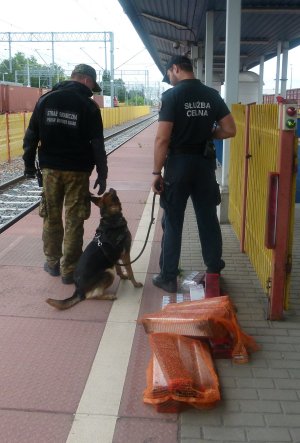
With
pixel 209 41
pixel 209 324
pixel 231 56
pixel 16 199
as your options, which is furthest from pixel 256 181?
pixel 209 41

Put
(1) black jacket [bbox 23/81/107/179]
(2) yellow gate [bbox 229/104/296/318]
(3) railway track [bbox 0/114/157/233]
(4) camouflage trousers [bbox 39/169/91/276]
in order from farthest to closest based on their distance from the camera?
(3) railway track [bbox 0/114/157/233], (4) camouflage trousers [bbox 39/169/91/276], (1) black jacket [bbox 23/81/107/179], (2) yellow gate [bbox 229/104/296/318]

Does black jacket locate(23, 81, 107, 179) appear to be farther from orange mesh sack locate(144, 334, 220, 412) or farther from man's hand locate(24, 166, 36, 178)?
orange mesh sack locate(144, 334, 220, 412)

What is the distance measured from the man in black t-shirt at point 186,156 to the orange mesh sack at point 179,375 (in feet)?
4.32

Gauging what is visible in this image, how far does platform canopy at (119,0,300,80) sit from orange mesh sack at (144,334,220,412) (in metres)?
5.13

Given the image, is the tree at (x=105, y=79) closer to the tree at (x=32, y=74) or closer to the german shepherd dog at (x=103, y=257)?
the tree at (x=32, y=74)

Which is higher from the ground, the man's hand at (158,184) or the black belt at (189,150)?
the black belt at (189,150)

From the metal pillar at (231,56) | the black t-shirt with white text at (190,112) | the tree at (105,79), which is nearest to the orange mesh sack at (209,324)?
the black t-shirt with white text at (190,112)

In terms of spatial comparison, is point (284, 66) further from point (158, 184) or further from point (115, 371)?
point (115, 371)

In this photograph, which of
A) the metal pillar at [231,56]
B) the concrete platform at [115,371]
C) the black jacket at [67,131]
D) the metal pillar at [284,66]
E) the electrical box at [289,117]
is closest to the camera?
Answer: the concrete platform at [115,371]

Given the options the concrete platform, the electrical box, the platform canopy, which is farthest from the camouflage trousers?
the platform canopy

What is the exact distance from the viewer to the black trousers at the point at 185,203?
4.34 meters

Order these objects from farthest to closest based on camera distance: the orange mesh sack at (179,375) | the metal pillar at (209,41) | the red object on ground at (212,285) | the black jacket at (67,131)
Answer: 1. the metal pillar at (209,41)
2. the black jacket at (67,131)
3. the red object on ground at (212,285)
4. the orange mesh sack at (179,375)

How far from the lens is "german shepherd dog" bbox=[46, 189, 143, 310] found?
4.33 m

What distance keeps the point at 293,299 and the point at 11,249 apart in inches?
132
